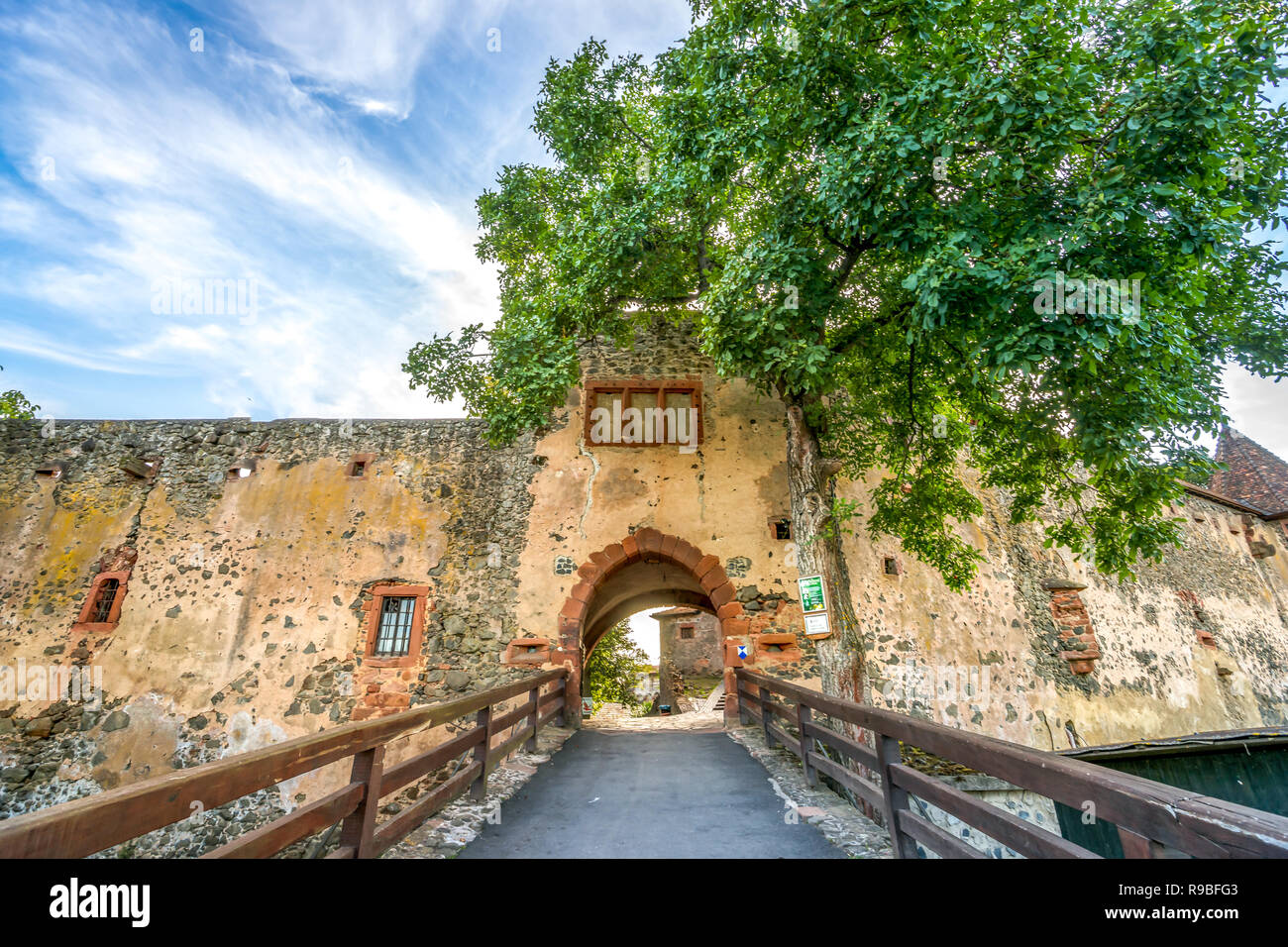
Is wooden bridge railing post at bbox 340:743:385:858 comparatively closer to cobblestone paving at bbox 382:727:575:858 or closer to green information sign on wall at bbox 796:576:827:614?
cobblestone paving at bbox 382:727:575:858

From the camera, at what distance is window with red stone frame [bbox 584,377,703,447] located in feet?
30.0

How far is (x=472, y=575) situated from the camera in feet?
28.2

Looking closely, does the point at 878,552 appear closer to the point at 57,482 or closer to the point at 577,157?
the point at 577,157

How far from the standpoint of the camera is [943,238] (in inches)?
191

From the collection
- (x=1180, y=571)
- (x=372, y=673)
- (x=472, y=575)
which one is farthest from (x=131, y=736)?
(x=1180, y=571)

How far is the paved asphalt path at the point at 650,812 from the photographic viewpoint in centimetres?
317

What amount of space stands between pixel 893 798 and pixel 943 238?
4435mm

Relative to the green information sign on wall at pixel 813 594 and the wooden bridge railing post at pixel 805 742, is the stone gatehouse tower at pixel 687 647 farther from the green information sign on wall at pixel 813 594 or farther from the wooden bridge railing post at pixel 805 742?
the wooden bridge railing post at pixel 805 742

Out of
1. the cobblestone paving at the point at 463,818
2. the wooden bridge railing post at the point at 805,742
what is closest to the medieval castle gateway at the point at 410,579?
the cobblestone paving at the point at 463,818

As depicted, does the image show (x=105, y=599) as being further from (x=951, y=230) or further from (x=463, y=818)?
(x=951, y=230)

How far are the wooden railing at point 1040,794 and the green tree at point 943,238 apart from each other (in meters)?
2.60

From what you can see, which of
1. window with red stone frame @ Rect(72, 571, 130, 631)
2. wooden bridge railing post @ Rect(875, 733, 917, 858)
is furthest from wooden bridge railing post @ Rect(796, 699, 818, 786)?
window with red stone frame @ Rect(72, 571, 130, 631)

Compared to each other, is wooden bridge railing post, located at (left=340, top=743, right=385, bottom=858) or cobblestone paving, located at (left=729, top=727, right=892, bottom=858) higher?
wooden bridge railing post, located at (left=340, top=743, right=385, bottom=858)

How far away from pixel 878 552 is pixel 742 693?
325 centimetres
